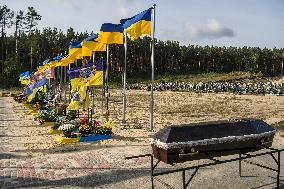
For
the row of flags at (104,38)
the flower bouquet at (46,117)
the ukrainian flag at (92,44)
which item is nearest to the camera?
the row of flags at (104,38)

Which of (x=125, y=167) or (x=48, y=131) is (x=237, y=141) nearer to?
(x=125, y=167)

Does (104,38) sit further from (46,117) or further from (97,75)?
(46,117)

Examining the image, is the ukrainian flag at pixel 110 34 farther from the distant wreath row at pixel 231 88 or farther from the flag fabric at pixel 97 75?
the distant wreath row at pixel 231 88

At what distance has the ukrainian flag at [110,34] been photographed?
1989cm

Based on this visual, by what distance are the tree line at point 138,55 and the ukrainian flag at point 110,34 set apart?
45.3 metres

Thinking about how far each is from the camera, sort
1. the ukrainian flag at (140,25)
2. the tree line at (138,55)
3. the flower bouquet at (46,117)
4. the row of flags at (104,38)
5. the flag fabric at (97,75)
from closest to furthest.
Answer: the flag fabric at (97,75), the row of flags at (104,38), the ukrainian flag at (140,25), the flower bouquet at (46,117), the tree line at (138,55)

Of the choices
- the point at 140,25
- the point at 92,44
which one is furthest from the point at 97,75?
the point at 140,25

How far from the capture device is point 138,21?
1922cm

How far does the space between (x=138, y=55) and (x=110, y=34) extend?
7936cm

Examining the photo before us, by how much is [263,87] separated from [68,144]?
4383 centimetres

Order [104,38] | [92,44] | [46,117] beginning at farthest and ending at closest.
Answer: [46,117]
[92,44]
[104,38]

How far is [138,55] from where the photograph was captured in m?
99.1

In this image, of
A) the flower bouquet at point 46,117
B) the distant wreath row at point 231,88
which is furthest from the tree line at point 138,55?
the flower bouquet at point 46,117

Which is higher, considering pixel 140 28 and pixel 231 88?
pixel 140 28
